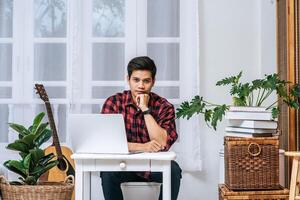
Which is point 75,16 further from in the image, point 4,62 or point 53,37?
point 4,62

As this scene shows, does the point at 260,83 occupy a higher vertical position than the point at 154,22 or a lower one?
lower

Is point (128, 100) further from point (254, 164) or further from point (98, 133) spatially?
point (254, 164)

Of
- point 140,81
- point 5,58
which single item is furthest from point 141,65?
point 5,58

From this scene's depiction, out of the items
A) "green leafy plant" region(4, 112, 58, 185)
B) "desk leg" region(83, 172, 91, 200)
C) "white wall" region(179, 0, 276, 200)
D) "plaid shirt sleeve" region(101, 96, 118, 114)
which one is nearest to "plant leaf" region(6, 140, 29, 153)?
"green leafy plant" region(4, 112, 58, 185)

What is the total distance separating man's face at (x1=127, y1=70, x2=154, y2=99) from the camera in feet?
9.61

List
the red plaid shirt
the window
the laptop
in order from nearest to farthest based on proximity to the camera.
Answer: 1. the laptop
2. the red plaid shirt
3. the window

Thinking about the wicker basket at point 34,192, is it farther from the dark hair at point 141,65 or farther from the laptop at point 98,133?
the dark hair at point 141,65

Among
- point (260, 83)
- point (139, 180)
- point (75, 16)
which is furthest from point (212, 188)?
point (75, 16)

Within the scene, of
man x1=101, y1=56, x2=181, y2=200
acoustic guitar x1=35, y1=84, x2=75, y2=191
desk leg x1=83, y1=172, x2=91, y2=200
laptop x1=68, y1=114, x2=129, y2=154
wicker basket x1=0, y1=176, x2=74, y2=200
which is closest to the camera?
laptop x1=68, y1=114, x2=129, y2=154

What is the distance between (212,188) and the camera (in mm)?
3787

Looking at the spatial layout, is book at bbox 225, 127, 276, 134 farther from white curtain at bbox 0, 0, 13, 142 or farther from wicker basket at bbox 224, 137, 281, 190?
white curtain at bbox 0, 0, 13, 142

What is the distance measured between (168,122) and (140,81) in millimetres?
296

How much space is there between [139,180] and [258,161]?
2.39ft

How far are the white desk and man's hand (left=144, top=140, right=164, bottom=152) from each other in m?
0.29
